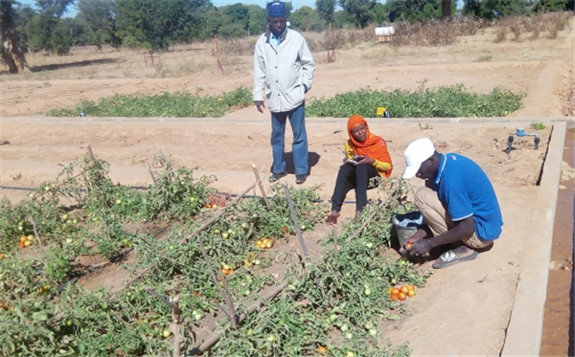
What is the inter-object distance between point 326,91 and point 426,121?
513 centimetres

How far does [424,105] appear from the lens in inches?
379

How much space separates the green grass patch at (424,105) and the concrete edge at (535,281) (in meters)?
3.91

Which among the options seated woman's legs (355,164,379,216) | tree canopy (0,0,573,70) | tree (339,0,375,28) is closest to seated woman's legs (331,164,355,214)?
seated woman's legs (355,164,379,216)

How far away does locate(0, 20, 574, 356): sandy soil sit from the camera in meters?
3.55

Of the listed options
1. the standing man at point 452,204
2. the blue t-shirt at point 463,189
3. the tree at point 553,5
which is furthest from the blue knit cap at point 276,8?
the tree at point 553,5

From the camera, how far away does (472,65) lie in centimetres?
1472

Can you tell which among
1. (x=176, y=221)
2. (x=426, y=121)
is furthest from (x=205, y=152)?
(x=426, y=121)

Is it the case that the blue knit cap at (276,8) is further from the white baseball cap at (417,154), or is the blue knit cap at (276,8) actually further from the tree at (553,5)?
the tree at (553,5)

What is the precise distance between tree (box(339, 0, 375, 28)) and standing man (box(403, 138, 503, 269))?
48.9m

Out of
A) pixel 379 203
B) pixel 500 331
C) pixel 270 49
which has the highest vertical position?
pixel 270 49

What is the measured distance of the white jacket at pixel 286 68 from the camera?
18.6 ft

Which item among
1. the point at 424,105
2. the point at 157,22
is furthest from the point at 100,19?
the point at 424,105

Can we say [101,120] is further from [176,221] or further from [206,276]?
[206,276]

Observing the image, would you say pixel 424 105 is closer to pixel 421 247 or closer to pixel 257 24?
pixel 421 247
